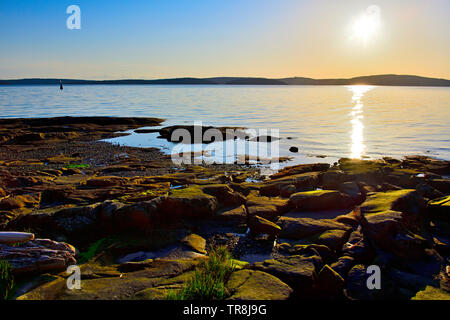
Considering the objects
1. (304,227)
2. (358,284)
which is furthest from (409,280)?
(304,227)

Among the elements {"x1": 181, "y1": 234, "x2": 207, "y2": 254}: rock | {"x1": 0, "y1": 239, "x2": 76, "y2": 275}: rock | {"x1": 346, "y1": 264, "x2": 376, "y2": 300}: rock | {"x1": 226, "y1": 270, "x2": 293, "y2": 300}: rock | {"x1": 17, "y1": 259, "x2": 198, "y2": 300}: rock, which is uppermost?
{"x1": 0, "y1": 239, "x2": 76, "y2": 275}: rock

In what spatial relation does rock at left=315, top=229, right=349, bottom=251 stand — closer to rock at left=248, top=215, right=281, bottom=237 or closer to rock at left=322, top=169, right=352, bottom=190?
rock at left=248, top=215, right=281, bottom=237

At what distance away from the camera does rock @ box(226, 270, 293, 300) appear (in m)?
5.10

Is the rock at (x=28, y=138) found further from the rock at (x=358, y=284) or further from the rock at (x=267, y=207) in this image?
the rock at (x=358, y=284)

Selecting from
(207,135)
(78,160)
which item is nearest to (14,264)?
(78,160)

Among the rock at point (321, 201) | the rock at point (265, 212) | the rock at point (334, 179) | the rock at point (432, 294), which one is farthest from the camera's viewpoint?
the rock at point (334, 179)

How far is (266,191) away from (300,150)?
43.6ft

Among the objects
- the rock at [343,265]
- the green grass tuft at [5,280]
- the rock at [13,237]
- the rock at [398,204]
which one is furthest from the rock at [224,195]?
the green grass tuft at [5,280]

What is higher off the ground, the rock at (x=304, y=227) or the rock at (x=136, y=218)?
the rock at (x=136, y=218)

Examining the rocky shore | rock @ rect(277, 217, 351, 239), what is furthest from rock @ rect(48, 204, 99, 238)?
rock @ rect(277, 217, 351, 239)

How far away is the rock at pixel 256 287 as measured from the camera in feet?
16.7

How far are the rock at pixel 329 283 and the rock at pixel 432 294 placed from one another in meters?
1.15

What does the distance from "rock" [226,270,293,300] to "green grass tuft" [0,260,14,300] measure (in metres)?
3.21
